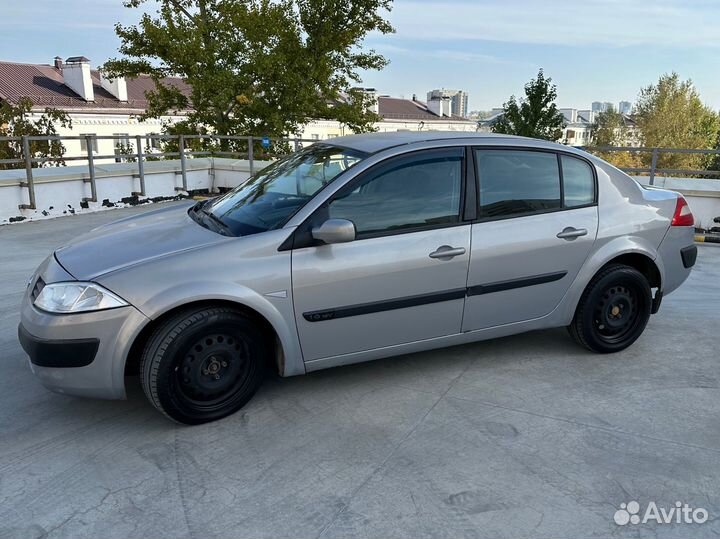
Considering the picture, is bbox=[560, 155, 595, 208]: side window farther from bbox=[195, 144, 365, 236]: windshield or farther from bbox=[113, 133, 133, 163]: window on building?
bbox=[113, 133, 133, 163]: window on building

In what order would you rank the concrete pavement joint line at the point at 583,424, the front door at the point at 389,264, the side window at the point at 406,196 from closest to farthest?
the concrete pavement joint line at the point at 583,424
the front door at the point at 389,264
the side window at the point at 406,196

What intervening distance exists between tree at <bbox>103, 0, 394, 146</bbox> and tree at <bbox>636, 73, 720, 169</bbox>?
36802mm

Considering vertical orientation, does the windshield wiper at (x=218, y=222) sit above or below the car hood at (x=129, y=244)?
above

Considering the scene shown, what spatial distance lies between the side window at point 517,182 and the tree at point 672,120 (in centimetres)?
5198

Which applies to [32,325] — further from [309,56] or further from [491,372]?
[309,56]

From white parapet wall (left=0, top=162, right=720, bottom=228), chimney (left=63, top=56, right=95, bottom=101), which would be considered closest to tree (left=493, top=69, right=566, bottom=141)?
white parapet wall (left=0, top=162, right=720, bottom=228)

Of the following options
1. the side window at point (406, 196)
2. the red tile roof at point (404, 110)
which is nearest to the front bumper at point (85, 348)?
the side window at point (406, 196)

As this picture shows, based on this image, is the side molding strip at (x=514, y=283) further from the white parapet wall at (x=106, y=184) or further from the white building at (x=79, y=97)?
the white building at (x=79, y=97)

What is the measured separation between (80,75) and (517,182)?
3987 cm

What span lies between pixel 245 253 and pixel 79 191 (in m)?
8.79

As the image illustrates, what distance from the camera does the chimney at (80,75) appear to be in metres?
36.9

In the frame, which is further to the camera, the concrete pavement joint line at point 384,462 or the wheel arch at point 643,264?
the wheel arch at point 643,264

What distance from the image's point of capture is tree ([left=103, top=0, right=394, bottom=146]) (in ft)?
65.5

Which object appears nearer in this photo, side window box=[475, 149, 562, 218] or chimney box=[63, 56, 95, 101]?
side window box=[475, 149, 562, 218]
